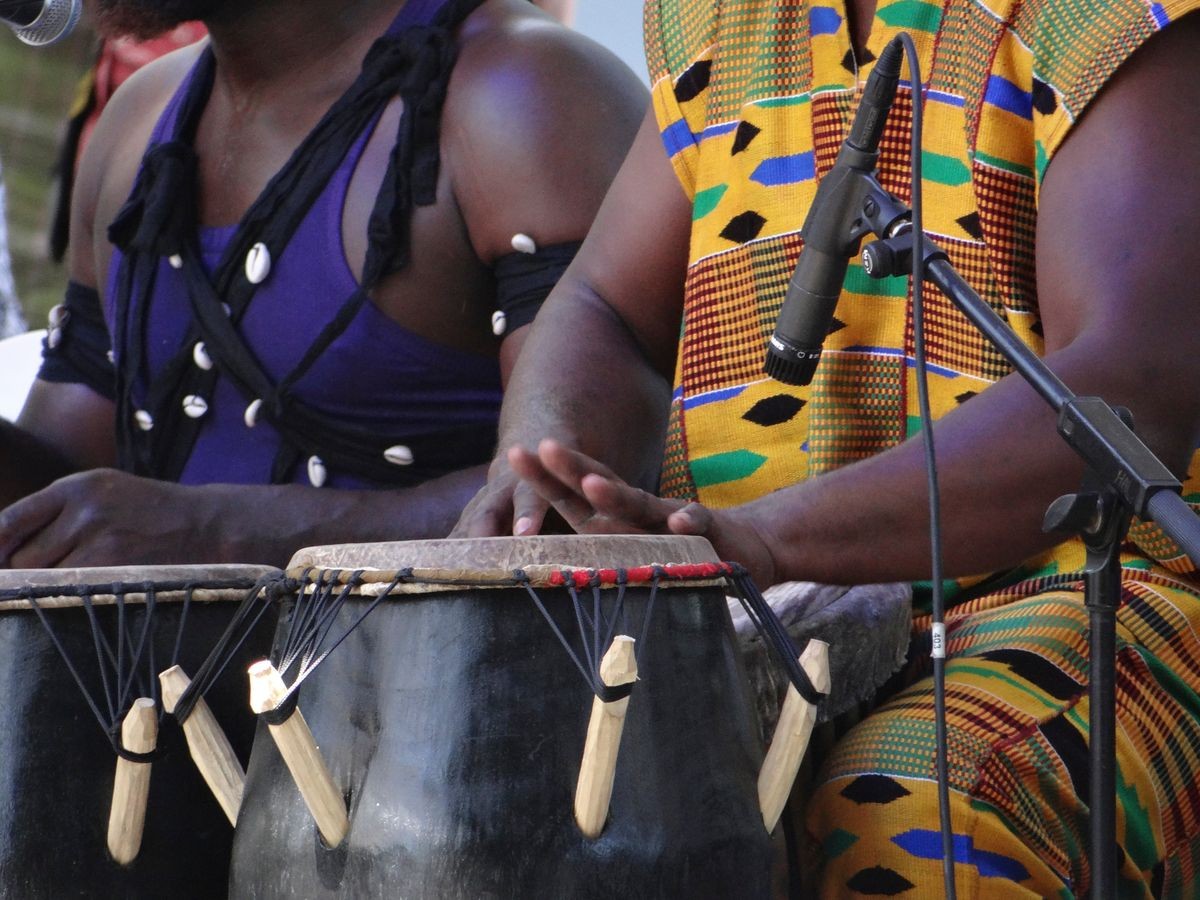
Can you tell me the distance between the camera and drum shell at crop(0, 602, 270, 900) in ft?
4.99

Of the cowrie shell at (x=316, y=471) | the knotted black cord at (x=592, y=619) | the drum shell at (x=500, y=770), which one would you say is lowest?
the cowrie shell at (x=316, y=471)

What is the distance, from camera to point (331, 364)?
2.70 m

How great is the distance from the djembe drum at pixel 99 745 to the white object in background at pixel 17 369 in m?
2.10

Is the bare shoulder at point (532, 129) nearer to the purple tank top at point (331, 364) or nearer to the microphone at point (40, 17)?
the purple tank top at point (331, 364)

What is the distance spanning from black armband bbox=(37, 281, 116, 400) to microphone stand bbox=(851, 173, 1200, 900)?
7.39 feet

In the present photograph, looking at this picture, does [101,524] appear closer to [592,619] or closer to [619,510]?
[619,510]

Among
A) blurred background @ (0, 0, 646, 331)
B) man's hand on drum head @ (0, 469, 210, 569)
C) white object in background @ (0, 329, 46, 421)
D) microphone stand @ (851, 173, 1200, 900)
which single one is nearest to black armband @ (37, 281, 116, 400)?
white object in background @ (0, 329, 46, 421)

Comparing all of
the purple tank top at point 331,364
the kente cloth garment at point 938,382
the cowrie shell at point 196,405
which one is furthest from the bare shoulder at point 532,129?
the cowrie shell at point 196,405

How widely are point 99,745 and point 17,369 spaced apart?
225cm

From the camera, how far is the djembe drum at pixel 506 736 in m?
1.29

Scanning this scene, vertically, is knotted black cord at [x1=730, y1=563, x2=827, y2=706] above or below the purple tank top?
above

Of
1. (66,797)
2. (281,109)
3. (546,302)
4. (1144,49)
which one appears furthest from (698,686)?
(281,109)

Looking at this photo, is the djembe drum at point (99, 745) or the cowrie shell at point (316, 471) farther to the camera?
the cowrie shell at point (316, 471)

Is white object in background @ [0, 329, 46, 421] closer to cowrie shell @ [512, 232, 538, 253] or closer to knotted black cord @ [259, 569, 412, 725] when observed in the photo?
cowrie shell @ [512, 232, 538, 253]
